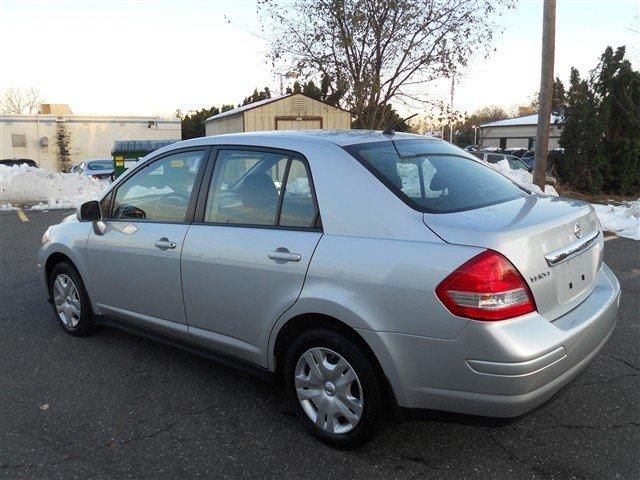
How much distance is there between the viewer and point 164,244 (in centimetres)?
354

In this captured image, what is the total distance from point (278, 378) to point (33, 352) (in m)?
2.35

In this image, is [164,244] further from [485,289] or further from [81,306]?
[485,289]

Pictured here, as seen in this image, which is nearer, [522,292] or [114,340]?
[522,292]

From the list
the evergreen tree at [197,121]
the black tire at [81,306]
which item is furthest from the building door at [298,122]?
the evergreen tree at [197,121]

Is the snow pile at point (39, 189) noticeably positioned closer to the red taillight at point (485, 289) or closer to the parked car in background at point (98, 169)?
the parked car in background at point (98, 169)

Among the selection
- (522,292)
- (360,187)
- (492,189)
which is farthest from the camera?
(492,189)

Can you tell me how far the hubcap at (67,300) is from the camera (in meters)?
4.56

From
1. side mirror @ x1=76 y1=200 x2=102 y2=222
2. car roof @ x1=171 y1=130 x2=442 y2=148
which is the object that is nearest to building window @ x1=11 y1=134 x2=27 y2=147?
side mirror @ x1=76 y1=200 x2=102 y2=222

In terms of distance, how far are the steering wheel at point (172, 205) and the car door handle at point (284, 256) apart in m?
0.92

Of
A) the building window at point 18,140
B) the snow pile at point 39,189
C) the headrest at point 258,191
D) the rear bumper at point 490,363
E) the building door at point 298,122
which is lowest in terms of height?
the rear bumper at point 490,363

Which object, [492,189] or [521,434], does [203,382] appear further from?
[492,189]

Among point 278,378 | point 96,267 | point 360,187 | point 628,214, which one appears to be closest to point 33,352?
point 96,267

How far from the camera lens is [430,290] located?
2391 millimetres

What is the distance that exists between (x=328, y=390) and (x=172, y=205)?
66.6 inches
